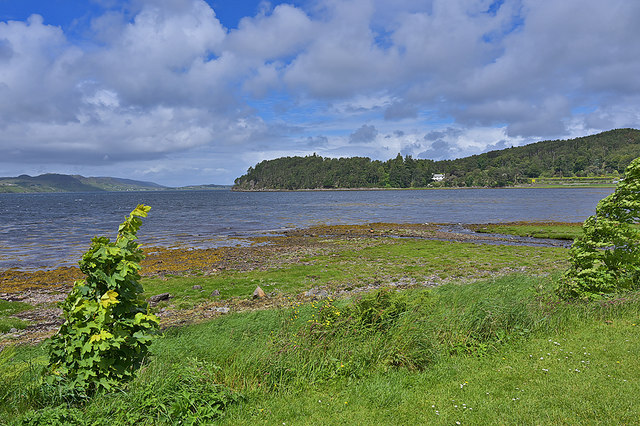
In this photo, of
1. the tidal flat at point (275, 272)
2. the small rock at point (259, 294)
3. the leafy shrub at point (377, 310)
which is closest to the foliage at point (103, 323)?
the leafy shrub at point (377, 310)

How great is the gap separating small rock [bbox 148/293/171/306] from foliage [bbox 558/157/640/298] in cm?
1655

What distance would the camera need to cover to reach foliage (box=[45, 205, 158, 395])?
16.1 feet

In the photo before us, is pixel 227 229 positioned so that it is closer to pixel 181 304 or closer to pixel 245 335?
pixel 181 304

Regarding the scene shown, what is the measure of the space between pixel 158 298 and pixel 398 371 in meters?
13.9

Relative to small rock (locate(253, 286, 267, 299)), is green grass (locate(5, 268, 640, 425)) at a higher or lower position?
higher

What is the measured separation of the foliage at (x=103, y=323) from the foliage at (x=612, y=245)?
1110cm

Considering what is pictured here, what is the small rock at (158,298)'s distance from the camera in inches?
665

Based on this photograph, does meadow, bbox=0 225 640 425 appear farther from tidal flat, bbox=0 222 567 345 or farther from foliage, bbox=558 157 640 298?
tidal flat, bbox=0 222 567 345

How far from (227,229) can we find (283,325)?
4380 cm

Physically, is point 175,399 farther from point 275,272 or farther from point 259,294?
point 275,272

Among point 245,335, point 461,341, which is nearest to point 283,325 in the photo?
point 245,335

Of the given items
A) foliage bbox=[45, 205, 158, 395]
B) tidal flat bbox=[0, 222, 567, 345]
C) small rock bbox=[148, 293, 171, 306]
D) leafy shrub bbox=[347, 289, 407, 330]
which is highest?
foliage bbox=[45, 205, 158, 395]

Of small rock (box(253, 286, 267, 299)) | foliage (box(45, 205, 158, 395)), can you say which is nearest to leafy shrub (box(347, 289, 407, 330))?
foliage (box(45, 205, 158, 395))

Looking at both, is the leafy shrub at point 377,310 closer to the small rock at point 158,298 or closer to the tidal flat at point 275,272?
the tidal flat at point 275,272
